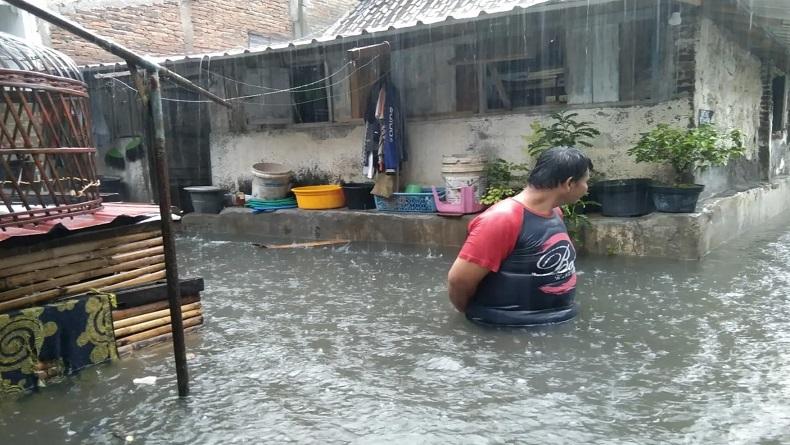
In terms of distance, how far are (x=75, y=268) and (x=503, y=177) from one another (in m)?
5.87

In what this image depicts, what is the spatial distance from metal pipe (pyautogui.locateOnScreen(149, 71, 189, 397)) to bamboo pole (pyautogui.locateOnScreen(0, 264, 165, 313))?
1159mm

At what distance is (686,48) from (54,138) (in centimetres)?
710

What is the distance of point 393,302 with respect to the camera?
5.71m

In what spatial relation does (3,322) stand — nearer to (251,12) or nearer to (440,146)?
(440,146)

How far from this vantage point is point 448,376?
3.80 metres

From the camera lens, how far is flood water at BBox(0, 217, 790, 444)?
10.2 feet

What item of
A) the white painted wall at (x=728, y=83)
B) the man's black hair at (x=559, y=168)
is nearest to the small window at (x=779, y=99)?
the white painted wall at (x=728, y=83)

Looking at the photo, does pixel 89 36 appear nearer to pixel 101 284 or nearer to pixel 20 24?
pixel 101 284

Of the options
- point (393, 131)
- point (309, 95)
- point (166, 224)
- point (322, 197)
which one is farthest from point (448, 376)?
point (309, 95)

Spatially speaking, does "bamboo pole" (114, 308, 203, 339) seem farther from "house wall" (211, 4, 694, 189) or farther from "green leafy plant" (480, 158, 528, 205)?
"house wall" (211, 4, 694, 189)

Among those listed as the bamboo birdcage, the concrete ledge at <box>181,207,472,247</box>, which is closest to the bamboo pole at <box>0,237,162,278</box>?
the bamboo birdcage

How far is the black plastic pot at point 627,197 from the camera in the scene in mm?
7148

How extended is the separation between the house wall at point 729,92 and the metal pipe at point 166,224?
6718 millimetres

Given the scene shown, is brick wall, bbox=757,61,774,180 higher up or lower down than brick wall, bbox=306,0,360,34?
lower down
